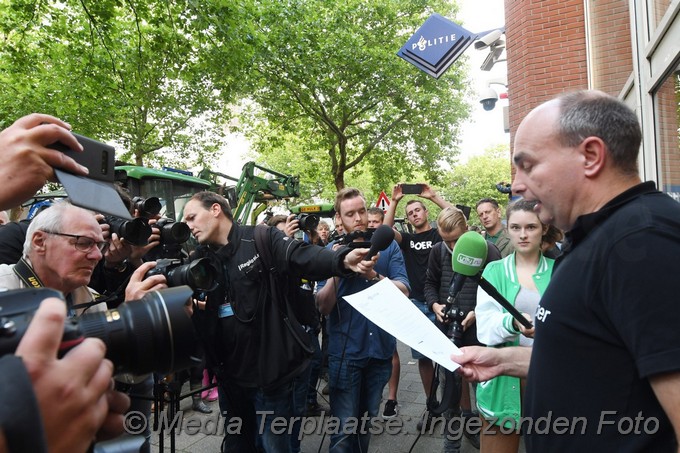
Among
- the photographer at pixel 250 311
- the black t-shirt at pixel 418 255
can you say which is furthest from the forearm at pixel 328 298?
the black t-shirt at pixel 418 255

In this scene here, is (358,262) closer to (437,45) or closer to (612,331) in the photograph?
(612,331)

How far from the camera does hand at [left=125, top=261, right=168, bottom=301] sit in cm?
203

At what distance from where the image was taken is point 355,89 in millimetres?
16547

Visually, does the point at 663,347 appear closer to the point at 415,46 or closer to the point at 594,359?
the point at 594,359

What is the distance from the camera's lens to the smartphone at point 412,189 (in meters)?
4.79

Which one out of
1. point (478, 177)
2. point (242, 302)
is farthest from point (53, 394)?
point (478, 177)

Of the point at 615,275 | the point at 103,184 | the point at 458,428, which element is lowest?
the point at 458,428

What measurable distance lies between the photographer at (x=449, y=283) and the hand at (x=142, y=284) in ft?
7.91

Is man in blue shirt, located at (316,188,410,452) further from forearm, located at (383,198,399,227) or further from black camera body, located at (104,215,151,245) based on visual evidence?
forearm, located at (383,198,399,227)

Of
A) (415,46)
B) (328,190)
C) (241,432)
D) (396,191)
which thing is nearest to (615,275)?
(241,432)

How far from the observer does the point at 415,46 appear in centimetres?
834

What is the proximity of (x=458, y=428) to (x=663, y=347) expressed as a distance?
10.4ft

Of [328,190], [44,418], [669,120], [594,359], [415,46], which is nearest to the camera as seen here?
[44,418]

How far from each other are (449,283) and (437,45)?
5494 mm
